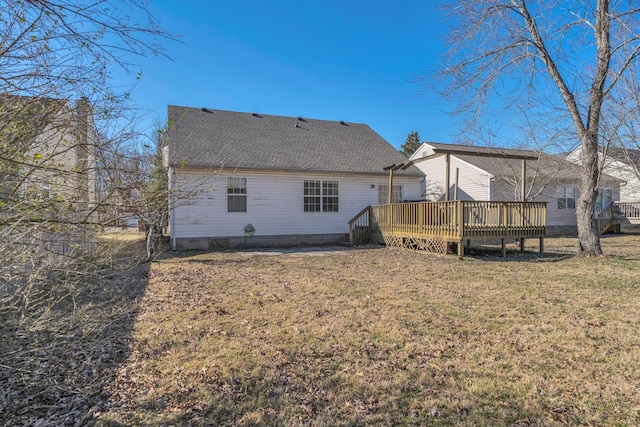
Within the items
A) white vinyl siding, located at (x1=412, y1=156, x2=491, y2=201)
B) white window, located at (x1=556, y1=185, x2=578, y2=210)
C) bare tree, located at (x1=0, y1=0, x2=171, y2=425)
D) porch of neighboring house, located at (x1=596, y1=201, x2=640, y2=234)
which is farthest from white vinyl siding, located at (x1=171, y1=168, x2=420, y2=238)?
porch of neighboring house, located at (x1=596, y1=201, x2=640, y2=234)

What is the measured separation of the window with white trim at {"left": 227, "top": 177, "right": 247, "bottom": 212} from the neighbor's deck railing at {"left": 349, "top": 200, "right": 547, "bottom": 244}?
241 inches

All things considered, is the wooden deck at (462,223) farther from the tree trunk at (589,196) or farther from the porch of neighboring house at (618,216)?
the porch of neighboring house at (618,216)

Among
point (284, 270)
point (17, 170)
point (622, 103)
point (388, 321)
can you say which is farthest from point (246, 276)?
point (622, 103)

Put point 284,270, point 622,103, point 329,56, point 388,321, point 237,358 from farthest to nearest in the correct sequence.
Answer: point 329,56, point 622,103, point 284,270, point 388,321, point 237,358

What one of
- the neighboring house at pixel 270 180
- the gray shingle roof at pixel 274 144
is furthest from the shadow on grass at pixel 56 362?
the gray shingle roof at pixel 274 144

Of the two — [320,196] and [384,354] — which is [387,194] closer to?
[320,196]

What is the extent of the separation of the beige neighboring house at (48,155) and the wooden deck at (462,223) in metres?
9.18

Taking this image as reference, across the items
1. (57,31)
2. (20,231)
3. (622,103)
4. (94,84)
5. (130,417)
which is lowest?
(130,417)

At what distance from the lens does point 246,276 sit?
807cm

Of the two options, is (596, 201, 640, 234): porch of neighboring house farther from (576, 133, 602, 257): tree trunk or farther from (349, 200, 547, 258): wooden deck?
(349, 200, 547, 258): wooden deck

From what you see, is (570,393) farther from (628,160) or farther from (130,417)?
(628,160)

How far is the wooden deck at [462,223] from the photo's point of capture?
33.7 ft

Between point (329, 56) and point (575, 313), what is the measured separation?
14.7 metres

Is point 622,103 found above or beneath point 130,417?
above
